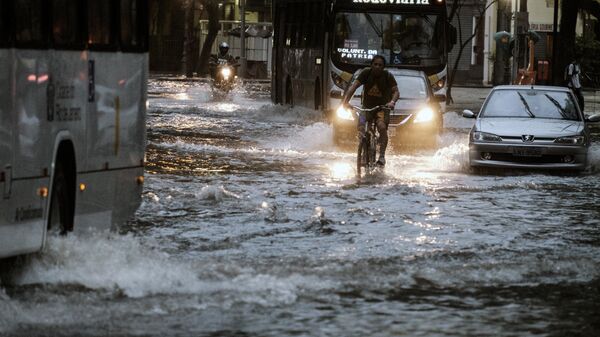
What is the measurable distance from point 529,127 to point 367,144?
2160 mm

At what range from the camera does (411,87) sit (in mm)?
27594

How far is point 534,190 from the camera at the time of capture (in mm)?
18812

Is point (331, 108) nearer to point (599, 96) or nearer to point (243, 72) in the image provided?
point (599, 96)

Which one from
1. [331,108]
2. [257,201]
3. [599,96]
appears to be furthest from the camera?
[599,96]

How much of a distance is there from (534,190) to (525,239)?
17.4 ft

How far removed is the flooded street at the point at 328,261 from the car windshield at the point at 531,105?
1249 millimetres

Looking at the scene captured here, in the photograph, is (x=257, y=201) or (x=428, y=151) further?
(x=428, y=151)

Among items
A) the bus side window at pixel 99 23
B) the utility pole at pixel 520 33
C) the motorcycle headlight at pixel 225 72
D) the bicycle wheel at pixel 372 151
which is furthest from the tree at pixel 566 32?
the bus side window at pixel 99 23

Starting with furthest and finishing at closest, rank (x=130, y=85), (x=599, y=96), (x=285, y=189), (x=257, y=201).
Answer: (x=599, y=96) < (x=285, y=189) < (x=257, y=201) < (x=130, y=85)

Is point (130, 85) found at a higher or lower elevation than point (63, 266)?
higher

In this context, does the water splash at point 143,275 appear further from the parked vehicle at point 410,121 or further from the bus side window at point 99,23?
the parked vehicle at point 410,121

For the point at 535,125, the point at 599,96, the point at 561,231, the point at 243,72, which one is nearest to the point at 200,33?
the point at 243,72

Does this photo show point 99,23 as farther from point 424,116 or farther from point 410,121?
point 424,116

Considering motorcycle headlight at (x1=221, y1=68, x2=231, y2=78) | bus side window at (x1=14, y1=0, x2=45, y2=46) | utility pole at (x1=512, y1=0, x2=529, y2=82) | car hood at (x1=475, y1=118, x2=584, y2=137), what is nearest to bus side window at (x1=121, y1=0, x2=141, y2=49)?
bus side window at (x1=14, y1=0, x2=45, y2=46)
